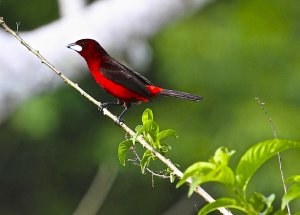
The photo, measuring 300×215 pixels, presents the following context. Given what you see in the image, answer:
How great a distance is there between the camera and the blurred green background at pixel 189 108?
1202 centimetres

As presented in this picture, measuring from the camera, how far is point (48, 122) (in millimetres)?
12273

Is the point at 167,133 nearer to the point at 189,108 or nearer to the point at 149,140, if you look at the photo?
the point at 149,140

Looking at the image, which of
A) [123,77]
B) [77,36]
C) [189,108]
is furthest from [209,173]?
[189,108]

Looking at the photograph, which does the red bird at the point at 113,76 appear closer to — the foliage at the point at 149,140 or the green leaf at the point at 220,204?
the foliage at the point at 149,140

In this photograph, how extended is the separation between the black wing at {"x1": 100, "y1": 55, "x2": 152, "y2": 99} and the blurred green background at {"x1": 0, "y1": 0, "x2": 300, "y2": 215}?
24.7ft

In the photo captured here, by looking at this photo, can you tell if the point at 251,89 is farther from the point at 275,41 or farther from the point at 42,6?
the point at 42,6

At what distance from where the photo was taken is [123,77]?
140 inches

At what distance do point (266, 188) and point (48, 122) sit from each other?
2.74 meters

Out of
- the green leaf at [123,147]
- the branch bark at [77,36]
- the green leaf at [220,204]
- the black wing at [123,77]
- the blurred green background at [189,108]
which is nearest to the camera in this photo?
the green leaf at [220,204]

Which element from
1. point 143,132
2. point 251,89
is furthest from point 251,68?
point 143,132

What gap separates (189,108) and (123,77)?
1024 centimetres

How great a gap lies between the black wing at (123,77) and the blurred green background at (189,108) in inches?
296

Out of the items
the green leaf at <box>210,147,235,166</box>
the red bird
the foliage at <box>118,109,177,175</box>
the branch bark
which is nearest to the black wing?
the red bird

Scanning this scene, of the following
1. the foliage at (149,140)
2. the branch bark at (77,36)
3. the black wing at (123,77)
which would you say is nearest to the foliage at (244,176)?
the foliage at (149,140)
